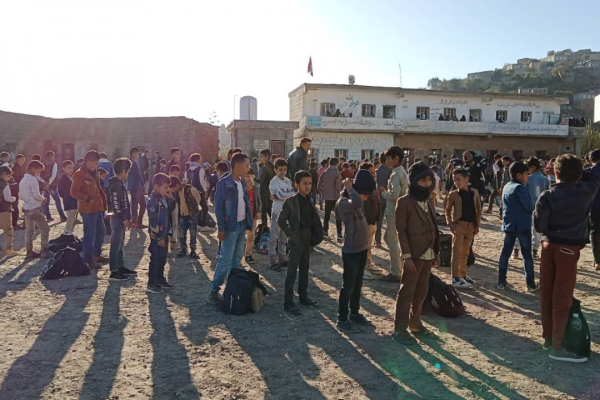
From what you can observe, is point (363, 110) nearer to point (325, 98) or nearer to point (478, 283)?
point (325, 98)

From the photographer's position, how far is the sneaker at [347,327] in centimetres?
474

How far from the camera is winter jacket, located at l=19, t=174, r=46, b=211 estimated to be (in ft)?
26.1

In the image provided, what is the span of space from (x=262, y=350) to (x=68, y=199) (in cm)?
635

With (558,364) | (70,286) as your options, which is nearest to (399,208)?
(558,364)

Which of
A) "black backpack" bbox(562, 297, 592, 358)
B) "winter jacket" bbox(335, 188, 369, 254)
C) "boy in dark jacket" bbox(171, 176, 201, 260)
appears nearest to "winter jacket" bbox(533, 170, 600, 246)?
"black backpack" bbox(562, 297, 592, 358)

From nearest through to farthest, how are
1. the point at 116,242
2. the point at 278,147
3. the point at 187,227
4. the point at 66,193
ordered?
the point at 116,242 < the point at 187,227 < the point at 66,193 < the point at 278,147

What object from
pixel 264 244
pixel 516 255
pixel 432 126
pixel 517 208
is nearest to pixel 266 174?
pixel 264 244

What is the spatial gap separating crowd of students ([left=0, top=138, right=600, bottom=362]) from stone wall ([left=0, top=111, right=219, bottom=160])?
53.0 feet

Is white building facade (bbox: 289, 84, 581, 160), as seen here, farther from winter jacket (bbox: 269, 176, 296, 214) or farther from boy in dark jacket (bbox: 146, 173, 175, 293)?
boy in dark jacket (bbox: 146, 173, 175, 293)

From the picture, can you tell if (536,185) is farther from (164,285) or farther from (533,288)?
(164,285)

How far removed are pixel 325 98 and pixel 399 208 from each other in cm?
3199

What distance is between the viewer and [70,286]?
6453 millimetres

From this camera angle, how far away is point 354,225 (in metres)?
4.77

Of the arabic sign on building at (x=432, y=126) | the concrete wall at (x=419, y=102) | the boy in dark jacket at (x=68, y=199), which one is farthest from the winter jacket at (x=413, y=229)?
the concrete wall at (x=419, y=102)
